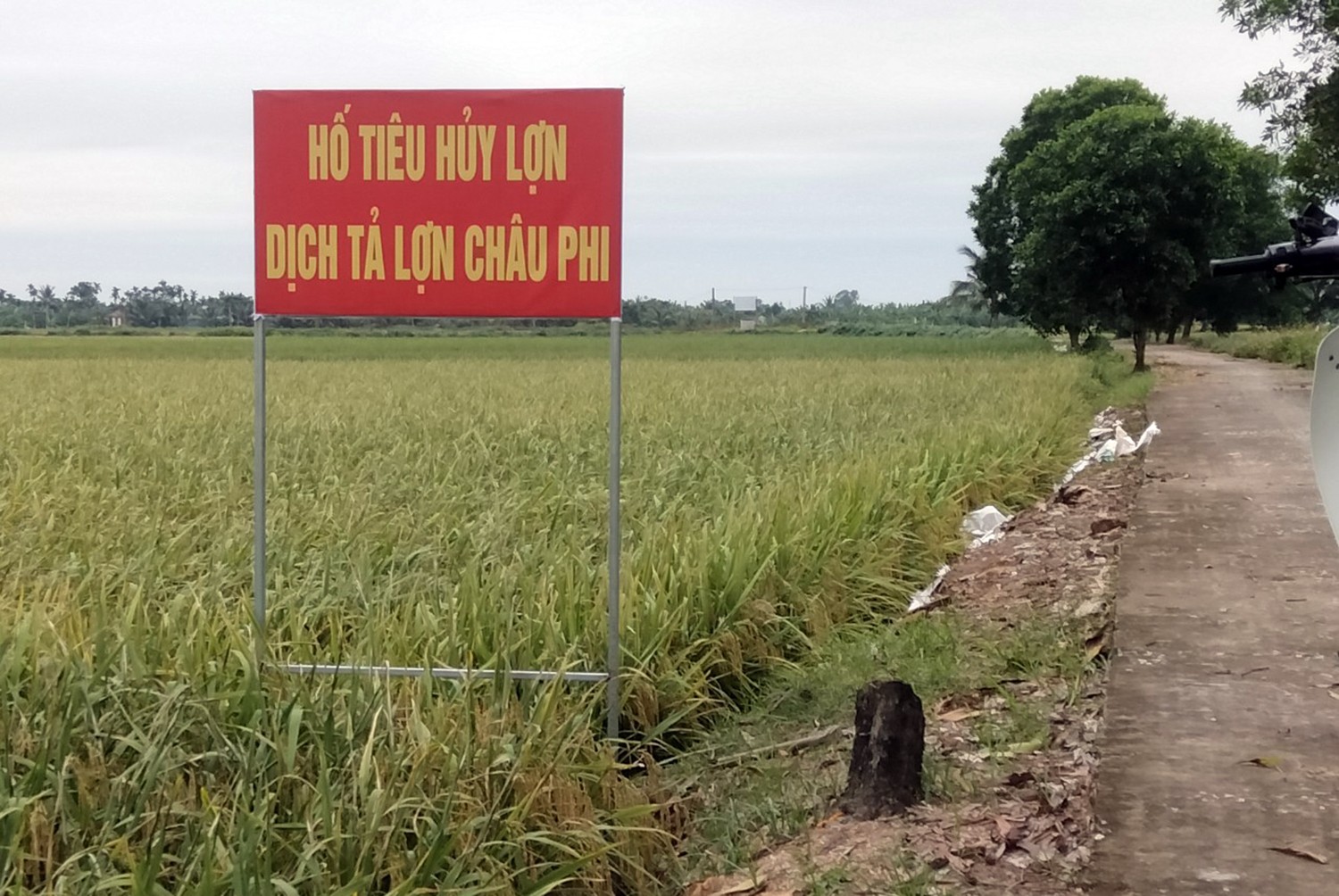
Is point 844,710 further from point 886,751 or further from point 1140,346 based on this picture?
point 1140,346

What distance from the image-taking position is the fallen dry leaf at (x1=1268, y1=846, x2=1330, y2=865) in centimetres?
364

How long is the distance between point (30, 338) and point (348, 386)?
52.2 metres

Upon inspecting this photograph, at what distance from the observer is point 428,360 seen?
39.2 metres

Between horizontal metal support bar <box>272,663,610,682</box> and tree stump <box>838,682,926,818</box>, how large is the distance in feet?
2.96

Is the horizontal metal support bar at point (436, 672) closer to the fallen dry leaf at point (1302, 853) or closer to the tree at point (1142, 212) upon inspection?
the fallen dry leaf at point (1302, 853)

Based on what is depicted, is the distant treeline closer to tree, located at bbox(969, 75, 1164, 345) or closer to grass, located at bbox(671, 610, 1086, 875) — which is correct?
tree, located at bbox(969, 75, 1164, 345)

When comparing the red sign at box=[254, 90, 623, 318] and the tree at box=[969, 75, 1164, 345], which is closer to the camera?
the red sign at box=[254, 90, 623, 318]

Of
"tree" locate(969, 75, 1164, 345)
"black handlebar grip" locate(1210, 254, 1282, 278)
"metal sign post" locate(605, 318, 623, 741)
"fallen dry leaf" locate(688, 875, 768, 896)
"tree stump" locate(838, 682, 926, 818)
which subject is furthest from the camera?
"tree" locate(969, 75, 1164, 345)

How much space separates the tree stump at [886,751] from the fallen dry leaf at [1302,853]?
96 cm

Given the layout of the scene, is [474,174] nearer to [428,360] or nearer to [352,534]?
[352,534]

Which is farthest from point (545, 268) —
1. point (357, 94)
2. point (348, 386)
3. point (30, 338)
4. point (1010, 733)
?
point (30, 338)

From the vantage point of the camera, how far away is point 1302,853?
3.68m

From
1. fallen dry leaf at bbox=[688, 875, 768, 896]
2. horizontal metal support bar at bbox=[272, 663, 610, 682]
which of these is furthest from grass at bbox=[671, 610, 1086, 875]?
horizontal metal support bar at bbox=[272, 663, 610, 682]

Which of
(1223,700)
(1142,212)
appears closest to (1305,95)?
(1142,212)
